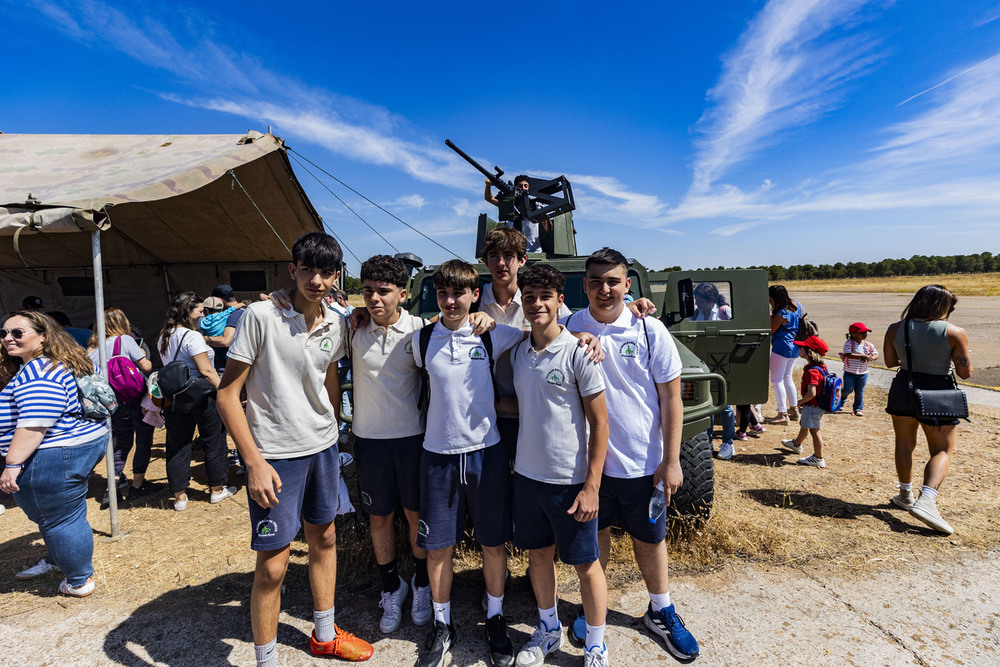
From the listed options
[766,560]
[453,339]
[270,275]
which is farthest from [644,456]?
[270,275]

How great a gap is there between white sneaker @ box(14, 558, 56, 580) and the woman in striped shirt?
0.39 meters

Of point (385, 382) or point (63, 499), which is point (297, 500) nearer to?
point (385, 382)

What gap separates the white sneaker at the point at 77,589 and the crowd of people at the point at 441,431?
262mm

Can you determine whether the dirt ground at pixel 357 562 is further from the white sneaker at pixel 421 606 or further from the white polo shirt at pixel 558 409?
the white polo shirt at pixel 558 409

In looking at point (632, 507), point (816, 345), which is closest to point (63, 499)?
point (632, 507)

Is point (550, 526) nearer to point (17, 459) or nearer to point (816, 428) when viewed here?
point (17, 459)

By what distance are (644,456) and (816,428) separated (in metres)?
3.25

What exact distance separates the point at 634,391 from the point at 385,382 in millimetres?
1125

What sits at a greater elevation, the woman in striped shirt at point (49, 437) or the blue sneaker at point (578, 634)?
the woman in striped shirt at point (49, 437)

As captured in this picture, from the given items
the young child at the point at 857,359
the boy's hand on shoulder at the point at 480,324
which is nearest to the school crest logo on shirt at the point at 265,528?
the boy's hand on shoulder at the point at 480,324

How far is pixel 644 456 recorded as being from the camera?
2117 millimetres

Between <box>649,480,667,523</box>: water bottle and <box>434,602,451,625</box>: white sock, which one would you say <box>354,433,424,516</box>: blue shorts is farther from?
<box>649,480,667,523</box>: water bottle

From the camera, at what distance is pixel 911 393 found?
3330 mm

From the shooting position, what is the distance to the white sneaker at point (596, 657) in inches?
82.2
